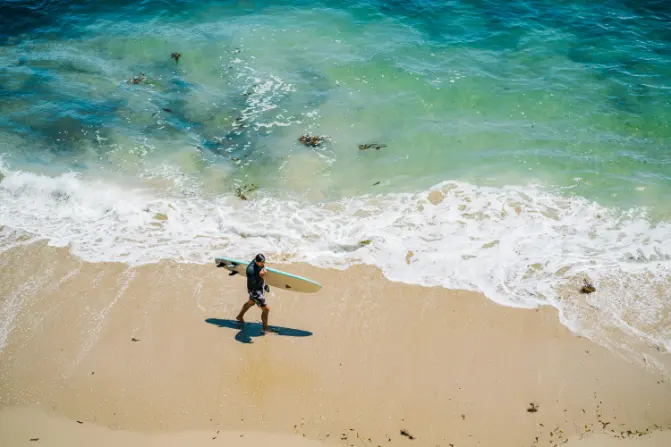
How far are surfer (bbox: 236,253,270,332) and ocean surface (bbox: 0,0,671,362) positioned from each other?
200 centimetres

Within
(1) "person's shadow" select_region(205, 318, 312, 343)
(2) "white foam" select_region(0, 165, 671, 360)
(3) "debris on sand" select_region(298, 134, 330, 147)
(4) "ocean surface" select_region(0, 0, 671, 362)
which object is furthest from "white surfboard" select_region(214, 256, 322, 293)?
(3) "debris on sand" select_region(298, 134, 330, 147)

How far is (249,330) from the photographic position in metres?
8.13

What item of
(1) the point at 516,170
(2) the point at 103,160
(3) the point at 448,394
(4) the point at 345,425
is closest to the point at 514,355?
(3) the point at 448,394

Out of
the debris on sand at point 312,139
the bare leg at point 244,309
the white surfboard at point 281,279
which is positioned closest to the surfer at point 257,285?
the bare leg at point 244,309

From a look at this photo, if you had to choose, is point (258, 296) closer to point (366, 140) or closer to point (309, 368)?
point (309, 368)

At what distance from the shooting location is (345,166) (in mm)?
12391

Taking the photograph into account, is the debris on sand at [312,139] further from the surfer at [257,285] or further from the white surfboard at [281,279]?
the surfer at [257,285]

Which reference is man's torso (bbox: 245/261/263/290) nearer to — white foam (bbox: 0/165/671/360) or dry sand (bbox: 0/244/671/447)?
dry sand (bbox: 0/244/671/447)

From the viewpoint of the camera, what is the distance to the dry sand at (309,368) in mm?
6766

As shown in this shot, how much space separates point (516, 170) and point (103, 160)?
10929 millimetres

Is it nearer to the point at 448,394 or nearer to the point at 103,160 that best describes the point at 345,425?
the point at 448,394

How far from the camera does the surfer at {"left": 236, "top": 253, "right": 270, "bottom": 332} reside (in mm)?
7609

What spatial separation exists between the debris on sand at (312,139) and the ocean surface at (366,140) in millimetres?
208

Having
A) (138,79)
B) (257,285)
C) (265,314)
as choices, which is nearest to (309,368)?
(265,314)
